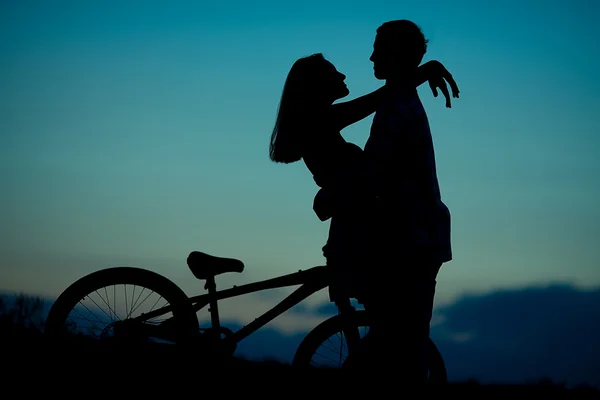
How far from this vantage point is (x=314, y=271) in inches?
264

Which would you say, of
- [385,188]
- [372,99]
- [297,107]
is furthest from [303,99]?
[385,188]

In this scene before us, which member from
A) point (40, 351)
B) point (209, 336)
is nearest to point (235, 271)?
point (209, 336)

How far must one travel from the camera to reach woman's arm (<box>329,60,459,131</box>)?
5.08 m

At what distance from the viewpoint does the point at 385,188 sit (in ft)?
15.0

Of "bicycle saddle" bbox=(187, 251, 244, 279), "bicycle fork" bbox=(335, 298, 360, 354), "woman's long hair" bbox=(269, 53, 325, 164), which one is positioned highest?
"woman's long hair" bbox=(269, 53, 325, 164)

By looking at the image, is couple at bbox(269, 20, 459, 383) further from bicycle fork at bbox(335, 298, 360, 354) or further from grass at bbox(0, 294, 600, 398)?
bicycle fork at bbox(335, 298, 360, 354)

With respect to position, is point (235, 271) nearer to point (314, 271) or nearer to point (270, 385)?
point (314, 271)

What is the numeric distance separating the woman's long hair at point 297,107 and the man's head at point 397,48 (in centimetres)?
48

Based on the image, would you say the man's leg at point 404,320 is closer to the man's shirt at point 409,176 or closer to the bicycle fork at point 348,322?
the man's shirt at point 409,176

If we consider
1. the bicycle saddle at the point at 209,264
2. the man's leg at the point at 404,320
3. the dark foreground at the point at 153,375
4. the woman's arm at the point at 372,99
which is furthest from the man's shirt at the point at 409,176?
the bicycle saddle at the point at 209,264

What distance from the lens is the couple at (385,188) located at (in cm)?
455

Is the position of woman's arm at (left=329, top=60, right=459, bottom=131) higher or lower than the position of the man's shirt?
higher

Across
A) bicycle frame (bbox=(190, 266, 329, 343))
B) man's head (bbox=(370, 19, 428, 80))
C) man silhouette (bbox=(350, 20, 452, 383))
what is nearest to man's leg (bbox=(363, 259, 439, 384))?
man silhouette (bbox=(350, 20, 452, 383))

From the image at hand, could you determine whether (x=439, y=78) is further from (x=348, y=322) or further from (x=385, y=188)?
(x=348, y=322)
